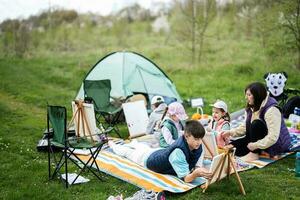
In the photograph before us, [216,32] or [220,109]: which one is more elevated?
[216,32]

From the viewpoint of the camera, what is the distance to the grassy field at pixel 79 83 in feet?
14.7

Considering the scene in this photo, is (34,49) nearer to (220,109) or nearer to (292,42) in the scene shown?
(292,42)

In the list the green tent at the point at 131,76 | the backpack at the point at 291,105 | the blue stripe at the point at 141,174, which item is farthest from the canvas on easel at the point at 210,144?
the green tent at the point at 131,76

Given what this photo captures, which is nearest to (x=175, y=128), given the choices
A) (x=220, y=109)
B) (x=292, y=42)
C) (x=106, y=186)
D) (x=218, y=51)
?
(x=220, y=109)

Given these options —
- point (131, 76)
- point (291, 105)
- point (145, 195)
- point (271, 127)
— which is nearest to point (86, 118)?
point (145, 195)

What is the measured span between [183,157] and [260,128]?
4.48ft

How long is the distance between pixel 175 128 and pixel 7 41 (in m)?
10.5

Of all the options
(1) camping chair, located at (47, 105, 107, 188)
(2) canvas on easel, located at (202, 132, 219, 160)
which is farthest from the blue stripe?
(2) canvas on easel, located at (202, 132, 219, 160)

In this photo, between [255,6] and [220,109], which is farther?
[255,6]

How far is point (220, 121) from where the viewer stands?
223 inches

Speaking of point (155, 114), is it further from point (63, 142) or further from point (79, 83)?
point (79, 83)

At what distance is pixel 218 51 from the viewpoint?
534 inches

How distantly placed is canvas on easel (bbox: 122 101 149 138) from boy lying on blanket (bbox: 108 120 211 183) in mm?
1649

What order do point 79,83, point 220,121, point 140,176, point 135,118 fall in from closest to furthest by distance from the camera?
1. point 140,176
2. point 220,121
3. point 135,118
4. point 79,83
